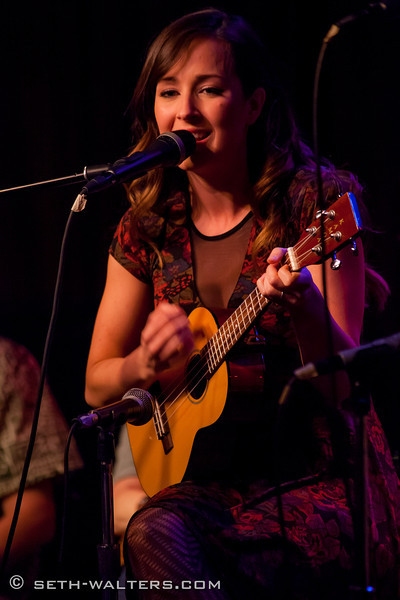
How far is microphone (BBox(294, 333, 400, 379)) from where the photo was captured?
129 cm

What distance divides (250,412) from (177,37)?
3.61 ft

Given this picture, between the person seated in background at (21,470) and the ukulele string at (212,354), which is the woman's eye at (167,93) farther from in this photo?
the person seated in background at (21,470)

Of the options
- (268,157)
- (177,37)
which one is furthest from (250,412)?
(177,37)

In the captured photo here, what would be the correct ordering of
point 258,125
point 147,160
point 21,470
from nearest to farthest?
point 147,160 < point 21,470 < point 258,125

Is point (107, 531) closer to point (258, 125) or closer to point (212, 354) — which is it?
point (212, 354)

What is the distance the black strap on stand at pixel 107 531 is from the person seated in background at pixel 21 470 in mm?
167

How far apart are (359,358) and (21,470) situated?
40.1 inches

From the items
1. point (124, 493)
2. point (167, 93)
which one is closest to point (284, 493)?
point (124, 493)

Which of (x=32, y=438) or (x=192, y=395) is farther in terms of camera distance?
(x=192, y=395)

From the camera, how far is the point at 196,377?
87.1 inches

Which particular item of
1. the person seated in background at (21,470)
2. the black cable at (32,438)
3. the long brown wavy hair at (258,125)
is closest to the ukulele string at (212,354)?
the long brown wavy hair at (258,125)

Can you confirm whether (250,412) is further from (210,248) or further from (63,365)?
(63,365)

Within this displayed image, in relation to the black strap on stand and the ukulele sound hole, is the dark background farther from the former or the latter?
the black strap on stand

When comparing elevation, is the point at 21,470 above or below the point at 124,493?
above
